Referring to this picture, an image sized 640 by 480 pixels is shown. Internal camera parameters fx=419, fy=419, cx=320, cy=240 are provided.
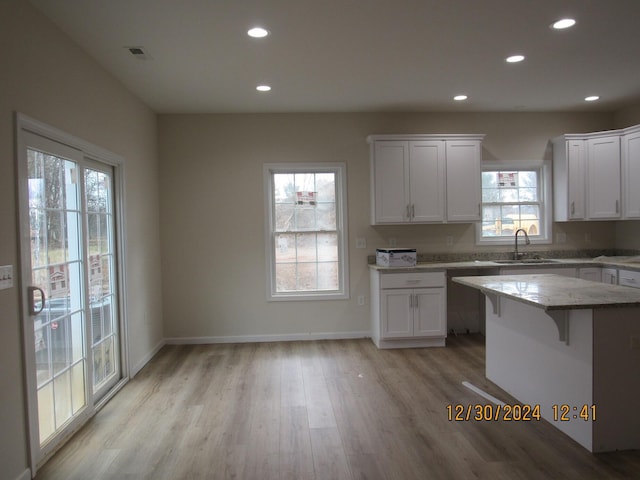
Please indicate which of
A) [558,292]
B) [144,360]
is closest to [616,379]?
[558,292]

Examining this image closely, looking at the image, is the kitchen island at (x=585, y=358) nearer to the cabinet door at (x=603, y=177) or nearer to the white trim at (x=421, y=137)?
the white trim at (x=421, y=137)

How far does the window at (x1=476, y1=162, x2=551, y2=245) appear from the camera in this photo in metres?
5.23

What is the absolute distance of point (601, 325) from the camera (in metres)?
2.39

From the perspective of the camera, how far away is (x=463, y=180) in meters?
4.86

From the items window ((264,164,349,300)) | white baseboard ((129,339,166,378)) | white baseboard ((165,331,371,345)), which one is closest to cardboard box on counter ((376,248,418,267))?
window ((264,164,349,300))

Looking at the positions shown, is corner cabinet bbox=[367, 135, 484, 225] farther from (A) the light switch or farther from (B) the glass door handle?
(A) the light switch

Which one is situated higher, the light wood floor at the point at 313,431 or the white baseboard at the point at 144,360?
the white baseboard at the point at 144,360

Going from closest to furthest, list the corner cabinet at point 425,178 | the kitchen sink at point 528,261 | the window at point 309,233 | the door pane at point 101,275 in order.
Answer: the door pane at point 101,275 < the corner cabinet at point 425,178 < the kitchen sink at point 528,261 < the window at point 309,233

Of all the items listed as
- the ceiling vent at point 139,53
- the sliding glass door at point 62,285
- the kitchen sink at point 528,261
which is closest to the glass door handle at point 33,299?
the sliding glass door at point 62,285

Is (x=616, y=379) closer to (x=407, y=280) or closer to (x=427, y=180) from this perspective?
(x=407, y=280)

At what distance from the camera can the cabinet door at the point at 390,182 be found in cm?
477

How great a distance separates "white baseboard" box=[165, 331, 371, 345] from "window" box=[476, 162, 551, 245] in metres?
2.08

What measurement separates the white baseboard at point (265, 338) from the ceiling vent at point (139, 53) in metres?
3.08

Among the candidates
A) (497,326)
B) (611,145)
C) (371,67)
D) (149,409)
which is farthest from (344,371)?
(611,145)
